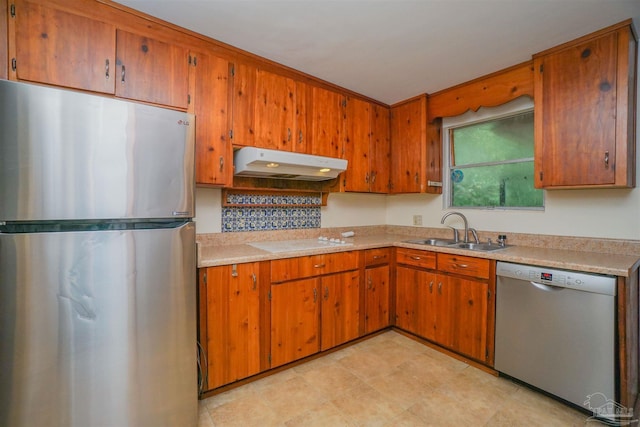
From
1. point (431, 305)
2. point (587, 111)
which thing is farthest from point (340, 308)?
point (587, 111)

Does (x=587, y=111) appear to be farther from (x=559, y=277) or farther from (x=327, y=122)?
(x=327, y=122)

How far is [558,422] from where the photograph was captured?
1616 millimetres

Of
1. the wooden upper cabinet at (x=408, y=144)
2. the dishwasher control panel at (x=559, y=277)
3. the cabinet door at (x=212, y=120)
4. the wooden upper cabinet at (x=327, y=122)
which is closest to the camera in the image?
the dishwasher control panel at (x=559, y=277)

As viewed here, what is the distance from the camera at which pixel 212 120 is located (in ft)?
6.57

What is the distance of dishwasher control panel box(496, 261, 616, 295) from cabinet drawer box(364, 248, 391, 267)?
0.94m

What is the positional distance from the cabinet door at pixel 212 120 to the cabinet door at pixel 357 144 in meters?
1.20

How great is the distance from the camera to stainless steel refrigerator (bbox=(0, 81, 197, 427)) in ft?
3.62

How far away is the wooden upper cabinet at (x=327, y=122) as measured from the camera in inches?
101

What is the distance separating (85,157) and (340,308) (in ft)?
6.51

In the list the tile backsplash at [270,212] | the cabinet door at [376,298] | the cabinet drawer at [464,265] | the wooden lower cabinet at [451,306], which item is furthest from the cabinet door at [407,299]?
the tile backsplash at [270,212]

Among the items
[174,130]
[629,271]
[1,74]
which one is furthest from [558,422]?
[1,74]

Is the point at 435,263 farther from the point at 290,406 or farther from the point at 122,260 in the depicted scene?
the point at 122,260

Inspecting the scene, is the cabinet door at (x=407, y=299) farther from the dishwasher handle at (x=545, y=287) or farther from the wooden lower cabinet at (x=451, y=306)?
the dishwasher handle at (x=545, y=287)

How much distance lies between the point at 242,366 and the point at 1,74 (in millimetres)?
2094
